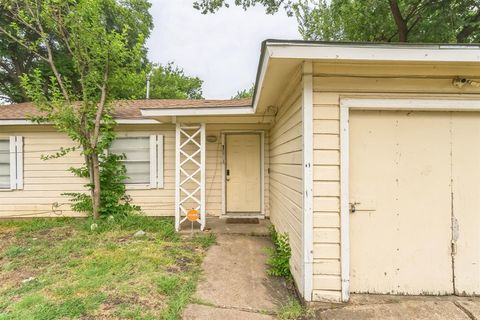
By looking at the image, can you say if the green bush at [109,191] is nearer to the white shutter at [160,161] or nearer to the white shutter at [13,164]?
the white shutter at [160,161]

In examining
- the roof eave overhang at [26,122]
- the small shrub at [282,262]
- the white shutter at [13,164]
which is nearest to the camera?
the small shrub at [282,262]

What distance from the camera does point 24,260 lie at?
351cm

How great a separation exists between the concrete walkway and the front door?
1.83m

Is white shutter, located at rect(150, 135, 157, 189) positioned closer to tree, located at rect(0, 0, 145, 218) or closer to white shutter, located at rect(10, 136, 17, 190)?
tree, located at rect(0, 0, 145, 218)

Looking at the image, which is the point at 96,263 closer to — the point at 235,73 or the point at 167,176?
the point at 167,176

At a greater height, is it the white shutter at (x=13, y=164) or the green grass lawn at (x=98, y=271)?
the white shutter at (x=13, y=164)

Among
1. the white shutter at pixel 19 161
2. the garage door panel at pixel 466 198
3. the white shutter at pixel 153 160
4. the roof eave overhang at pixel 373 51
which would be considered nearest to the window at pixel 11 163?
the white shutter at pixel 19 161

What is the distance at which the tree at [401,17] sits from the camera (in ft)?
25.3

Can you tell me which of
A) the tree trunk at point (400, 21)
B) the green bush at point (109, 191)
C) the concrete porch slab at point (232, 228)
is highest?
the tree trunk at point (400, 21)

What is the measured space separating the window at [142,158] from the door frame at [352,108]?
4.33m

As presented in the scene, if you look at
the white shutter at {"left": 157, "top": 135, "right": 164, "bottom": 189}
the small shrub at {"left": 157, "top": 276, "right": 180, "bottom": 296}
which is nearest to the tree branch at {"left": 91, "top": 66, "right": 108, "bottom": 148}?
the white shutter at {"left": 157, "top": 135, "right": 164, "bottom": 189}

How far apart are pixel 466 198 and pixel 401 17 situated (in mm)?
8001

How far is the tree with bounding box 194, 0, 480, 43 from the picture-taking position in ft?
25.3

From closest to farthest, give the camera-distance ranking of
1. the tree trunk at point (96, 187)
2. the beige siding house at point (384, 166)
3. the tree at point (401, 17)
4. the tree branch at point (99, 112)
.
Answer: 1. the beige siding house at point (384, 166)
2. the tree branch at point (99, 112)
3. the tree trunk at point (96, 187)
4. the tree at point (401, 17)
